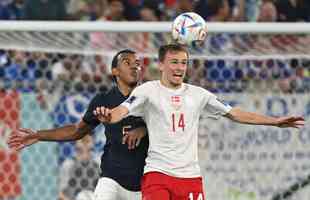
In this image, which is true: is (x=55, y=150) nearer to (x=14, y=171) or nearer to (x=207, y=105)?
(x=14, y=171)

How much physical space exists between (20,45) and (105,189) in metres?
2.49

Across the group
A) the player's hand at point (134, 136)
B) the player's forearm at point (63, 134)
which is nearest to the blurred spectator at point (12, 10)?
the player's forearm at point (63, 134)

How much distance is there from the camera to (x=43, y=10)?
36.6ft

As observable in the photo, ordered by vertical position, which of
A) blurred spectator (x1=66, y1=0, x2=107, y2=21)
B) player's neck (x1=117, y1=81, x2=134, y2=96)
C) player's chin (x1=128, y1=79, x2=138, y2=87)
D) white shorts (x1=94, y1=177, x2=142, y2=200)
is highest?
blurred spectator (x1=66, y1=0, x2=107, y2=21)

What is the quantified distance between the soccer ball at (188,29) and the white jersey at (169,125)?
0.39 metres

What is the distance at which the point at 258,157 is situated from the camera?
30.3 ft

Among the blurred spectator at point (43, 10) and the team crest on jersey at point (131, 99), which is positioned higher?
the blurred spectator at point (43, 10)

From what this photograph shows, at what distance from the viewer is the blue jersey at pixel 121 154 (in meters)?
6.82

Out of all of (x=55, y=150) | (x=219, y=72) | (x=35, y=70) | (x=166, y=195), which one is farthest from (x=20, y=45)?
(x=166, y=195)

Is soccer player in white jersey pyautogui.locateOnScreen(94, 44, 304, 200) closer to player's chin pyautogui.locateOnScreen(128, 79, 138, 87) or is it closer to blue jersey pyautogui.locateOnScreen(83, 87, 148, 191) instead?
blue jersey pyautogui.locateOnScreen(83, 87, 148, 191)

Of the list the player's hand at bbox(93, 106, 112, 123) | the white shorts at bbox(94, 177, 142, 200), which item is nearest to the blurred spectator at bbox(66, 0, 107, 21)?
the white shorts at bbox(94, 177, 142, 200)

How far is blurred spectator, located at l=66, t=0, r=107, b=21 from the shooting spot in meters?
11.4

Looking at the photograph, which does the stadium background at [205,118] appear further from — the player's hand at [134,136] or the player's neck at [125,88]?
the player's hand at [134,136]

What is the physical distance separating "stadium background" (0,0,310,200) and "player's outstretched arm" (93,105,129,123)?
8.46ft
